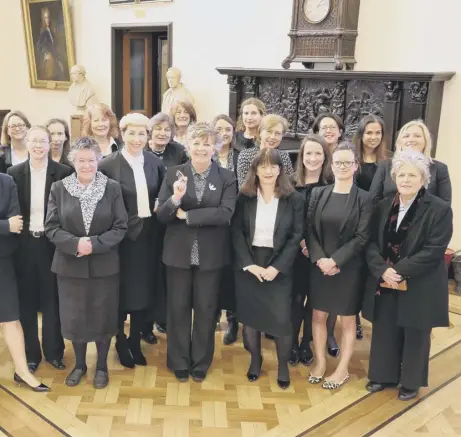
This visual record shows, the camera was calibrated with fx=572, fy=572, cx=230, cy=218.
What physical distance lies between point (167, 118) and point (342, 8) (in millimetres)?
3327

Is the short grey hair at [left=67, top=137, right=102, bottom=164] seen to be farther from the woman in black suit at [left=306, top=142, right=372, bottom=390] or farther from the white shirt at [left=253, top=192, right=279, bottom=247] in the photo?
the woman in black suit at [left=306, top=142, right=372, bottom=390]

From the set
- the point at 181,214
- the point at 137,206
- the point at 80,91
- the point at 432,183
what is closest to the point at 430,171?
the point at 432,183

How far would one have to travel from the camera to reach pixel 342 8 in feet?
21.5

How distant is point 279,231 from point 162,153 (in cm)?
119

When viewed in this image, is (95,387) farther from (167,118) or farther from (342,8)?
(342,8)

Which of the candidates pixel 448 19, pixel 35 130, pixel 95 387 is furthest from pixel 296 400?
pixel 448 19

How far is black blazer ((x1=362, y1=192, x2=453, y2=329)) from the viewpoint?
11.6ft

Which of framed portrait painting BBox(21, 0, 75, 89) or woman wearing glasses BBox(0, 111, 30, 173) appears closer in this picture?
woman wearing glasses BBox(0, 111, 30, 173)

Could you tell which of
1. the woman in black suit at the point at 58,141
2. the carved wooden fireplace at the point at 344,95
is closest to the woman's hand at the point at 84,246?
the woman in black suit at the point at 58,141

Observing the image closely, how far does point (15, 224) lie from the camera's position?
11.5ft

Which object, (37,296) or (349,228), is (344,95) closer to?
(349,228)

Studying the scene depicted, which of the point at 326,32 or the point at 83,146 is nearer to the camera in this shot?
the point at 83,146

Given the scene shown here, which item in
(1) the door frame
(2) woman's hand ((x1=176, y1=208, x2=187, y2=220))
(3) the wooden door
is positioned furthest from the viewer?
(3) the wooden door

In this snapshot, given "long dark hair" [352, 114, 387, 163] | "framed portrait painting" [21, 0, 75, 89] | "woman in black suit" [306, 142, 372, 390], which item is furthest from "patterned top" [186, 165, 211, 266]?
"framed portrait painting" [21, 0, 75, 89]
